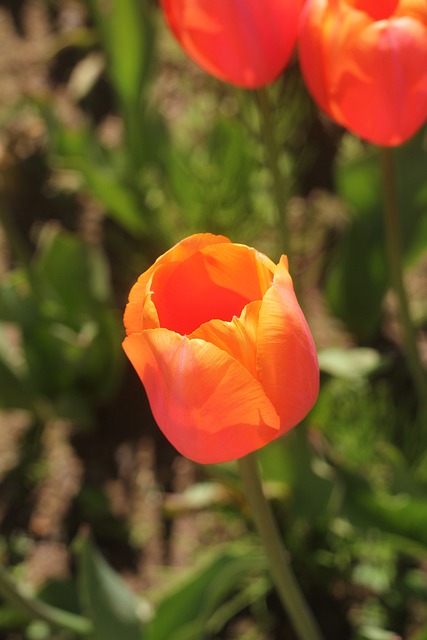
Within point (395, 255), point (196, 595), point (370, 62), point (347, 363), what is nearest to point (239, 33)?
point (370, 62)

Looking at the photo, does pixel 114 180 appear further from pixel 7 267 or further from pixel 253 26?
pixel 253 26

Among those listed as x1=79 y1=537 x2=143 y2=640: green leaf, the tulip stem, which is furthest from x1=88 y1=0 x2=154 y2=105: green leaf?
the tulip stem

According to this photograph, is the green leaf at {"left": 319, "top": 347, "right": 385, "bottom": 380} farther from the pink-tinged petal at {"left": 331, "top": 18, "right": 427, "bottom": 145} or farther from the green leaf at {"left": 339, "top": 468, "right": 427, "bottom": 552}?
the pink-tinged petal at {"left": 331, "top": 18, "right": 427, "bottom": 145}

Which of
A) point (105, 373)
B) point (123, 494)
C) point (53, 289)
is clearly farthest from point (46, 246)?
point (123, 494)

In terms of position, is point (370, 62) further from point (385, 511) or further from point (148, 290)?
point (385, 511)

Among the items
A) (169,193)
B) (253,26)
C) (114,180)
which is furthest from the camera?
(169,193)

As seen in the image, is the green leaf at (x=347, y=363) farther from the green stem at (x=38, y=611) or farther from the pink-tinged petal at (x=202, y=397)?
the pink-tinged petal at (x=202, y=397)

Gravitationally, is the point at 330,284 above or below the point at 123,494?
above
